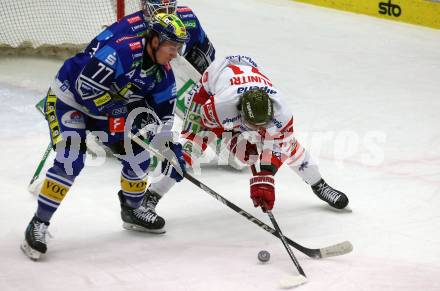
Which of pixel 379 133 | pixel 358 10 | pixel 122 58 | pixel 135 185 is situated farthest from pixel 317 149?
pixel 358 10

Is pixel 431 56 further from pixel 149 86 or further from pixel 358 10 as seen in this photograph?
pixel 149 86

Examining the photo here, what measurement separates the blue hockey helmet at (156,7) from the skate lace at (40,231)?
123 cm

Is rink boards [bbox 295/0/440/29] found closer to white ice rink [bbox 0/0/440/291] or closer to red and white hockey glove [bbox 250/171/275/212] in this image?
white ice rink [bbox 0/0/440/291]

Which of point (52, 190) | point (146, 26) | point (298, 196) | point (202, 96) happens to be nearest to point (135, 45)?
point (146, 26)

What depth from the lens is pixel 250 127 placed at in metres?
3.95

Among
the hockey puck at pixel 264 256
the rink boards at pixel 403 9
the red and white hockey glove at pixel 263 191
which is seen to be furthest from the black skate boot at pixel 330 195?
the rink boards at pixel 403 9

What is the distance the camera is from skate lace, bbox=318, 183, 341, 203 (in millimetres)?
4402

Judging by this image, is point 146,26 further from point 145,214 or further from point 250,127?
point 145,214

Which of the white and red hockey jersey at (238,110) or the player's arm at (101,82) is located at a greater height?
the player's arm at (101,82)

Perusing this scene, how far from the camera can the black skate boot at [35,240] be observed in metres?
3.70

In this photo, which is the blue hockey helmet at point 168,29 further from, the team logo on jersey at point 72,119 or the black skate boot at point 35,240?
the black skate boot at point 35,240

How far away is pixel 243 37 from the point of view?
764 centimetres

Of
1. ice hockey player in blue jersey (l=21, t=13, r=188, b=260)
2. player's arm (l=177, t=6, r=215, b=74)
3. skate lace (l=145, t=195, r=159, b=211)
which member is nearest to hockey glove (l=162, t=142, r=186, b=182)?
ice hockey player in blue jersey (l=21, t=13, r=188, b=260)

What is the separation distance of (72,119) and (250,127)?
2.86 ft
